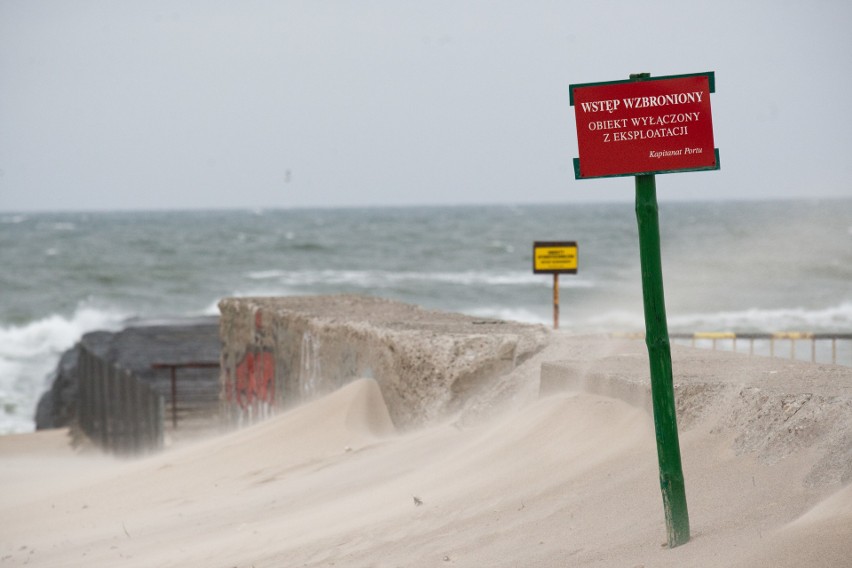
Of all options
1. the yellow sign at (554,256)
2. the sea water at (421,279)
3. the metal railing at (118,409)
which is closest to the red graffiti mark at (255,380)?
the metal railing at (118,409)

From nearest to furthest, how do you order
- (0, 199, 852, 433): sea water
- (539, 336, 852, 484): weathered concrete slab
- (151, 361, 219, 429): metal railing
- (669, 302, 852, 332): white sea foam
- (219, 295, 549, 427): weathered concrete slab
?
(539, 336, 852, 484): weathered concrete slab < (219, 295, 549, 427): weathered concrete slab < (151, 361, 219, 429): metal railing < (669, 302, 852, 332): white sea foam < (0, 199, 852, 433): sea water

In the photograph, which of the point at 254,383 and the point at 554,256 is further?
the point at 554,256

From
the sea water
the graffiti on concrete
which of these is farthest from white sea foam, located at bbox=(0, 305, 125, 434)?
the graffiti on concrete

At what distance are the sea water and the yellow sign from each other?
35.5 ft

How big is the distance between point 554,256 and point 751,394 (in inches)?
257

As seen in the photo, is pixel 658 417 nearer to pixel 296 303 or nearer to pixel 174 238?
pixel 296 303

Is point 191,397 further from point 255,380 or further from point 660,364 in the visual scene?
point 660,364

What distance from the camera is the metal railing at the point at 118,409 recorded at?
1214 cm

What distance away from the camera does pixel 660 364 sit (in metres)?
3.77

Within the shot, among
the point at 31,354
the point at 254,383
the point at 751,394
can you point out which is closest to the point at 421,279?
the point at 31,354

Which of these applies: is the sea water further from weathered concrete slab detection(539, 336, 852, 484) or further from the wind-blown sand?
weathered concrete slab detection(539, 336, 852, 484)

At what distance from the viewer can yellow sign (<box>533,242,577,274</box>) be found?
36.0 feet

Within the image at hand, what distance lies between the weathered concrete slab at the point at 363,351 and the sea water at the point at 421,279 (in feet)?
37.2

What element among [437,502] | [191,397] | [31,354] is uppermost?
[437,502]
